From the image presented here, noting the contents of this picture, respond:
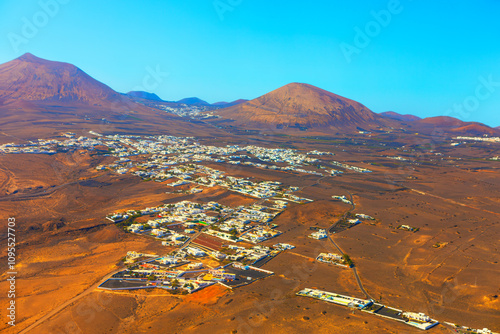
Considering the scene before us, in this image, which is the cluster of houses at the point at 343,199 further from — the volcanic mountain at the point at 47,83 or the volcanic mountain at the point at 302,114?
the volcanic mountain at the point at 47,83

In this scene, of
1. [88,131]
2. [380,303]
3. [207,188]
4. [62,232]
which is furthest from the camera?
[88,131]

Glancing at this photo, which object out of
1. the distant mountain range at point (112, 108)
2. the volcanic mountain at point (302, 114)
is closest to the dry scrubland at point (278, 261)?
the distant mountain range at point (112, 108)

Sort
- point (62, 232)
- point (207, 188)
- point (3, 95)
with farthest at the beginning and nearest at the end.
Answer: point (3, 95), point (207, 188), point (62, 232)

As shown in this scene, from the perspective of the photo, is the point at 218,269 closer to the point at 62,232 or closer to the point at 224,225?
the point at 224,225

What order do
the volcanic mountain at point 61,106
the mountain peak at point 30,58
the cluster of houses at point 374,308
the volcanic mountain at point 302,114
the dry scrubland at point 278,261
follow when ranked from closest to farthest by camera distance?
the cluster of houses at point 374,308
the dry scrubland at point 278,261
the volcanic mountain at point 61,106
the volcanic mountain at point 302,114
the mountain peak at point 30,58

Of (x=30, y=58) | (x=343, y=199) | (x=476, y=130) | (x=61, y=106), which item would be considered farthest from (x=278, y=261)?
(x=476, y=130)

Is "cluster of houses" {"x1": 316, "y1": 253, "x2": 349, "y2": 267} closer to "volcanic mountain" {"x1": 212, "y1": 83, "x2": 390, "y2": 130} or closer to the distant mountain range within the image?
the distant mountain range

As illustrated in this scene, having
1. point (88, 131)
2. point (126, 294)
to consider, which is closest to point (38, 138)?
point (88, 131)

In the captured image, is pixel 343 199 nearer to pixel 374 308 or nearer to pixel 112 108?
pixel 374 308
